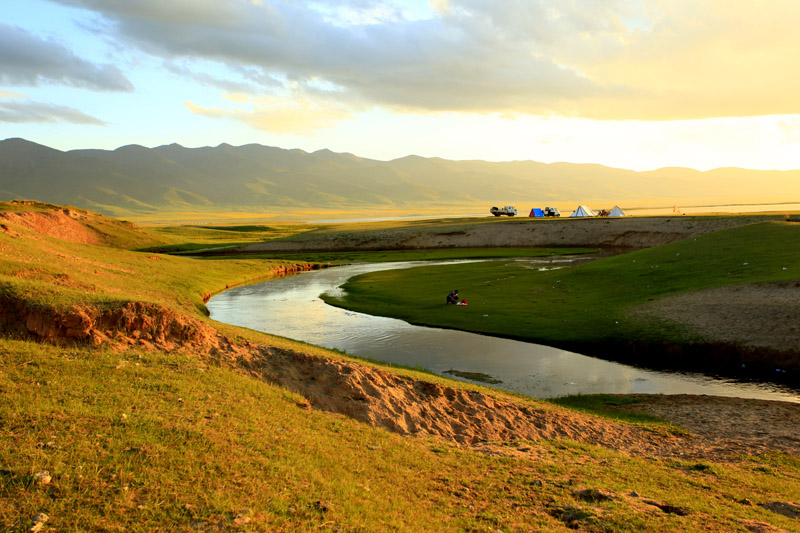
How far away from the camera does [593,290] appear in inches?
1489

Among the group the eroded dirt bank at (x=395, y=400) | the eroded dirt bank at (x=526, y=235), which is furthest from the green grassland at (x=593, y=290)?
the eroded dirt bank at (x=526, y=235)

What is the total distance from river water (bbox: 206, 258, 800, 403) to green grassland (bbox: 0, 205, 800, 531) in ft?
25.8

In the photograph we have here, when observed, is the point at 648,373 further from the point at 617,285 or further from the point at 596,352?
the point at 617,285

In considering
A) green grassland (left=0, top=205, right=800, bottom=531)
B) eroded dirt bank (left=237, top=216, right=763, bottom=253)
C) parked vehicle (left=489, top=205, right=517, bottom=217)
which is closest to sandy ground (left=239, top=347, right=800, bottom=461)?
green grassland (left=0, top=205, right=800, bottom=531)

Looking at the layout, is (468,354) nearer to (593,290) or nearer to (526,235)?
(593,290)

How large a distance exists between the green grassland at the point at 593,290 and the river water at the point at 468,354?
1.90 meters

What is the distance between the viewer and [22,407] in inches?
368

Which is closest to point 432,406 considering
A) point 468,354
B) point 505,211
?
point 468,354

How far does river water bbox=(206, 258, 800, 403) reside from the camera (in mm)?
21703

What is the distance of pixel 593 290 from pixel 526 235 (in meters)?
50.3

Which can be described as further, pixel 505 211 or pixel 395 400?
pixel 505 211

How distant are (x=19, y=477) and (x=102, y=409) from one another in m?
2.44

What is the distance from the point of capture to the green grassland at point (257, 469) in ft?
24.9

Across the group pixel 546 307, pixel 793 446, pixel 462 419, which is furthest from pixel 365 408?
pixel 546 307
